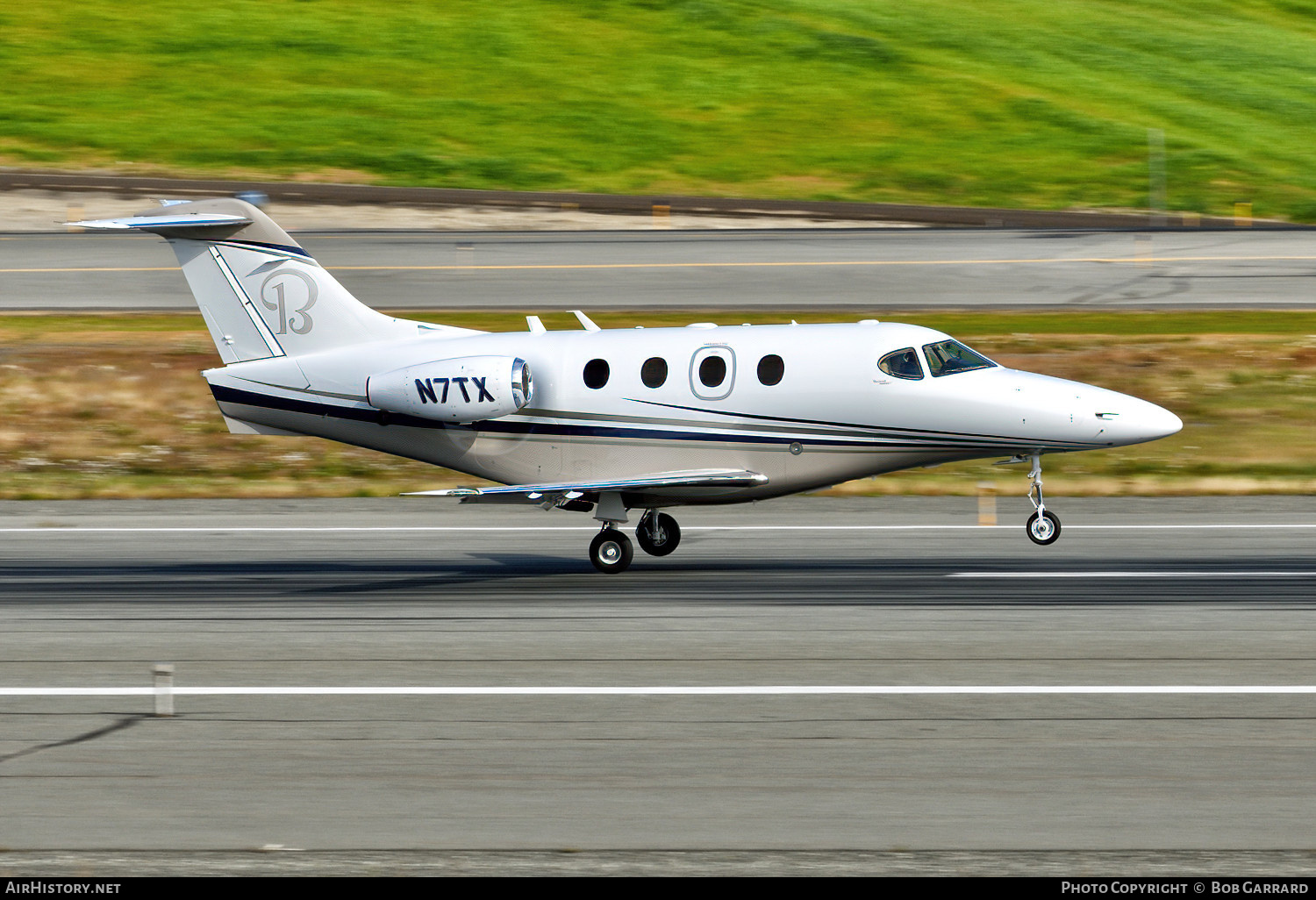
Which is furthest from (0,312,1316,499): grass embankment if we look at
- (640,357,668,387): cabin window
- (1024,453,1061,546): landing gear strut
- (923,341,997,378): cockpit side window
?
(640,357,668,387): cabin window

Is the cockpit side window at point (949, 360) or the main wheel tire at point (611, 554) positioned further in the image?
the main wheel tire at point (611, 554)

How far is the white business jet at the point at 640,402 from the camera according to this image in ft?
59.9

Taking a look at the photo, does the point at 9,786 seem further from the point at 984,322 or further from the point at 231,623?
the point at 984,322

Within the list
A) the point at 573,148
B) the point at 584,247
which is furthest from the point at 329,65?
the point at 584,247

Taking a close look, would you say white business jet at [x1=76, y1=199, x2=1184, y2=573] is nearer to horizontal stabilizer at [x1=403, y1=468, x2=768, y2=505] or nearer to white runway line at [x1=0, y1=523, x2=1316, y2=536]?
horizontal stabilizer at [x1=403, y1=468, x2=768, y2=505]

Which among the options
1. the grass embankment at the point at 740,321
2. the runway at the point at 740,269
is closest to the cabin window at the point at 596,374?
the grass embankment at the point at 740,321

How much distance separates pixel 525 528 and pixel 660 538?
349 cm

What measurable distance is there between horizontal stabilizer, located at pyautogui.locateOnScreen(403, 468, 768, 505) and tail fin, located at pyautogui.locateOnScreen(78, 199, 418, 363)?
9.32 ft

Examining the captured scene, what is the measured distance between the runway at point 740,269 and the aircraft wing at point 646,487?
1695cm

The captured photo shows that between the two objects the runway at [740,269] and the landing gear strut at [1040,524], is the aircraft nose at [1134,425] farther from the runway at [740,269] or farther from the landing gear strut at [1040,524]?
the runway at [740,269]

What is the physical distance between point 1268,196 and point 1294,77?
1628cm

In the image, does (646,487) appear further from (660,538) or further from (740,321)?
(740,321)

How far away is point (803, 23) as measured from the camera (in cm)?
6656

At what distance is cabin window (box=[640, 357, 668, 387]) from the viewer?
18703 mm
